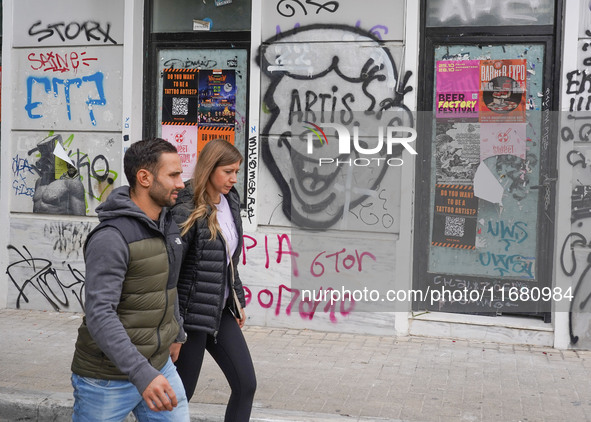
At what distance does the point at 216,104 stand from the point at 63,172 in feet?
5.89

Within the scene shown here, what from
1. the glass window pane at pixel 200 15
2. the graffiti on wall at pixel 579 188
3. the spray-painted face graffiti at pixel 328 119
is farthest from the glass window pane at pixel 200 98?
the graffiti on wall at pixel 579 188

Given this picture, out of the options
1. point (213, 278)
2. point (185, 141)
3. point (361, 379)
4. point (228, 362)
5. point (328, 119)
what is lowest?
point (361, 379)

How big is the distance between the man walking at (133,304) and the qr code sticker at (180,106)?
16.3 ft

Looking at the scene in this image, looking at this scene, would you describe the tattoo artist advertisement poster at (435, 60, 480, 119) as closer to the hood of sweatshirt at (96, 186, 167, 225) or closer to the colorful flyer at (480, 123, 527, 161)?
the colorful flyer at (480, 123, 527, 161)

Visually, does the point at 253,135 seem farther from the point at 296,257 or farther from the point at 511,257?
the point at 511,257

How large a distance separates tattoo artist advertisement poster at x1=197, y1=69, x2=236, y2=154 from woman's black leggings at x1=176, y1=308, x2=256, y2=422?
4.18m

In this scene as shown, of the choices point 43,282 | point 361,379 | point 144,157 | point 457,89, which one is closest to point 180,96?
point 43,282

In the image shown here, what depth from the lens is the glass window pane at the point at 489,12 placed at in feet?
24.2

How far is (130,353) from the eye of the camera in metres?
3.08

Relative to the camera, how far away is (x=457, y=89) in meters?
7.61

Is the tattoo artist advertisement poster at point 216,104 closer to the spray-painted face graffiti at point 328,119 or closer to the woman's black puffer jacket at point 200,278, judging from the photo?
the spray-painted face graffiti at point 328,119

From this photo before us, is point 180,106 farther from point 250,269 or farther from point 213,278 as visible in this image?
point 213,278

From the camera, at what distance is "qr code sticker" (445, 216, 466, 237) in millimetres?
7664

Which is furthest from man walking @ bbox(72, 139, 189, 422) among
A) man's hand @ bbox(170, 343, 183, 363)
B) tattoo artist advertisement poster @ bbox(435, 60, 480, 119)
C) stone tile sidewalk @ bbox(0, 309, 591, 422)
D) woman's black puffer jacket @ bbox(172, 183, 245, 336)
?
tattoo artist advertisement poster @ bbox(435, 60, 480, 119)
